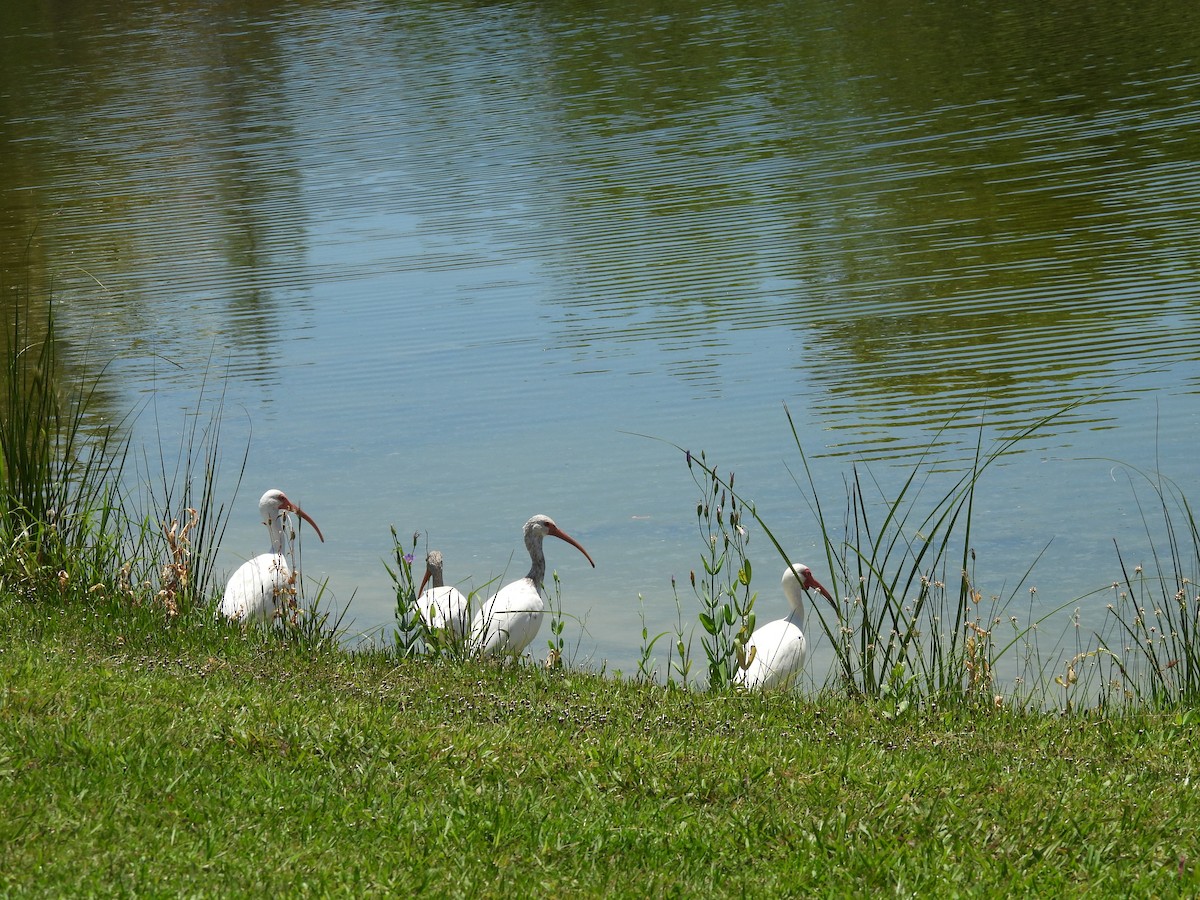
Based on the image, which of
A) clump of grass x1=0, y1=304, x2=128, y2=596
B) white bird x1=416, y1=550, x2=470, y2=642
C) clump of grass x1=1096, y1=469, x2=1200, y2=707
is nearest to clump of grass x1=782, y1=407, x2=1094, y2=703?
clump of grass x1=1096, y1=469, x2=1200, y2=707

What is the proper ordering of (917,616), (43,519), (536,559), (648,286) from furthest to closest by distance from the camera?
(648,286) → (536,559) → (43,519) → (917,616)

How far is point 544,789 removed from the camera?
5.02 m

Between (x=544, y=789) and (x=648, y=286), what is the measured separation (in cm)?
921

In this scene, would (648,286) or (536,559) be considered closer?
(536,559)

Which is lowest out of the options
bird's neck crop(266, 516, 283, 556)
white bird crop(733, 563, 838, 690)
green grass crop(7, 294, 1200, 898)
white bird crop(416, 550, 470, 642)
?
white bird crop(733, 563, 838, 690)

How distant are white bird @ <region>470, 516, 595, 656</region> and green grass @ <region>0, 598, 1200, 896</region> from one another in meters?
1.06

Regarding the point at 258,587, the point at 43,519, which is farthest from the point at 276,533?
the point at 43,519

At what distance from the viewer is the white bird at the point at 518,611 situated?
746 centimetres

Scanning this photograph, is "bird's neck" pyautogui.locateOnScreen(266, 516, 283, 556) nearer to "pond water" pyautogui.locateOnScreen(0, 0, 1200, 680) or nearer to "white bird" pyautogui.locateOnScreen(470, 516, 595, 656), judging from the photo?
"pond water" pyautogui.locateOnScreen(0, 0, 1200, 680)

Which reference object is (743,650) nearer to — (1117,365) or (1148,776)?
(1148,776)

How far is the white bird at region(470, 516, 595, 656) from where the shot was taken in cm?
746

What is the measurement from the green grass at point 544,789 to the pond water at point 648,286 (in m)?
1.82

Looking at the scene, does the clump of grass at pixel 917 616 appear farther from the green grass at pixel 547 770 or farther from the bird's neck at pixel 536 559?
the bird's neck at pixel 536 559

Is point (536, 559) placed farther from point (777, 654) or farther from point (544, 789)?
point (544, 789)
